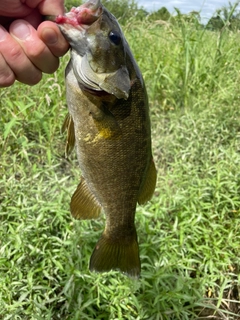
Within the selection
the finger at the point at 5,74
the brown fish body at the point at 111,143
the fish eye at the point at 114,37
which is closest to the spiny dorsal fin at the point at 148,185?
the brown fish body at the point at 111,143

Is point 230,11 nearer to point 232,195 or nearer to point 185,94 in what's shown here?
point 185,94

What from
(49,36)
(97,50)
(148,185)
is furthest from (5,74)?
(148,185)

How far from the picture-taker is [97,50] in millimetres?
1198

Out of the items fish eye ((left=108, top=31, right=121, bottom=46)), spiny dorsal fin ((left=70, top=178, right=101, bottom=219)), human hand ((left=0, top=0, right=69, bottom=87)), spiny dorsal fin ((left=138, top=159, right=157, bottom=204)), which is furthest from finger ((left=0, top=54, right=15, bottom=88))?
spiny dorsal fin ((left=138, top=159, right=157, bottom=204))

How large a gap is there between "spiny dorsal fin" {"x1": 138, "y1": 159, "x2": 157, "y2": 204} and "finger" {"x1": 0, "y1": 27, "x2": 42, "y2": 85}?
57 cm

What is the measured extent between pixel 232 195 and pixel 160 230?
665 mm

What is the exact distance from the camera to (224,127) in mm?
3418

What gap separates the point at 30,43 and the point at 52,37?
0.10 metres

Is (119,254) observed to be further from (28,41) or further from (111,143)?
(28,41)

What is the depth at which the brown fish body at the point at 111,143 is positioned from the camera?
1.21 metres

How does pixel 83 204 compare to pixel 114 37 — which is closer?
pixel 114 37

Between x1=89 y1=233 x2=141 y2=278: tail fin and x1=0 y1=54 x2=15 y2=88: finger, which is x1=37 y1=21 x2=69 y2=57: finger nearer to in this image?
x1=0 y1=54 x2=15 y2=88: finger

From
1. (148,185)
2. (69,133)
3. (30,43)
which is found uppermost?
(30,43)

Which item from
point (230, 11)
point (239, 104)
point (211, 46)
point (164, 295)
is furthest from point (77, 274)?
point (211, 46)
